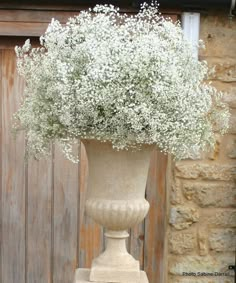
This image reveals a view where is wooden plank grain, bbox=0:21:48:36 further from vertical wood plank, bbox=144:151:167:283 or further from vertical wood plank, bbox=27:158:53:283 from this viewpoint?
vertical wood plank, bbox=144:151:167:283

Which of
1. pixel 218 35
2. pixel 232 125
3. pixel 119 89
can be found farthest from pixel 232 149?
pixel 119 89

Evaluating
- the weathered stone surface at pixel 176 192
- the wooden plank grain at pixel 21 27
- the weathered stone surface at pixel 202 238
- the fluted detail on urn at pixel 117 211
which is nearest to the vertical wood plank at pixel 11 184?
the wooden plank grain at pixel 21 27

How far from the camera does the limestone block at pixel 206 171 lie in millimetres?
3555

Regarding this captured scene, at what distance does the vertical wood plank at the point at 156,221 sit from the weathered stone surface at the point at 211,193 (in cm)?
17

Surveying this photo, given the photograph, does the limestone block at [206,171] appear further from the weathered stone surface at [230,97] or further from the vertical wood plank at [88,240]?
the vertical wood plank at [88,240]

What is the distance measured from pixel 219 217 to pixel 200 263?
0.95 feet

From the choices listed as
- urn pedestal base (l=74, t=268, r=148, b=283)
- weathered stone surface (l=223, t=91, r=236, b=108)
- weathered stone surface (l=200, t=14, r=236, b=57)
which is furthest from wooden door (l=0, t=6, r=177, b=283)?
urn pedestal base (l=74, t=268, r=148, b=283)

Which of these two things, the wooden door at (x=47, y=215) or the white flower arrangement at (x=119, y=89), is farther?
the wooden door at (x=47, y=215)

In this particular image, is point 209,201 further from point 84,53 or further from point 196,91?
point 84,53

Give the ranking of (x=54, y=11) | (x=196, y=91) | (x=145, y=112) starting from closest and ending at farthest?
(x=145, y=112) < (x=196, y=91) < (x=54, y=11)

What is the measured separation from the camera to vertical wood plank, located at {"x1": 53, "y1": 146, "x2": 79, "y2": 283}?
12.0ft

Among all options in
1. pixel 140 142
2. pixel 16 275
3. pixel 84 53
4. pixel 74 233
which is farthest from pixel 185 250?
pixel 84 53

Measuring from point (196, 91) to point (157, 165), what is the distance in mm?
1286

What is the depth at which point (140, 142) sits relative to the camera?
2357 mm
